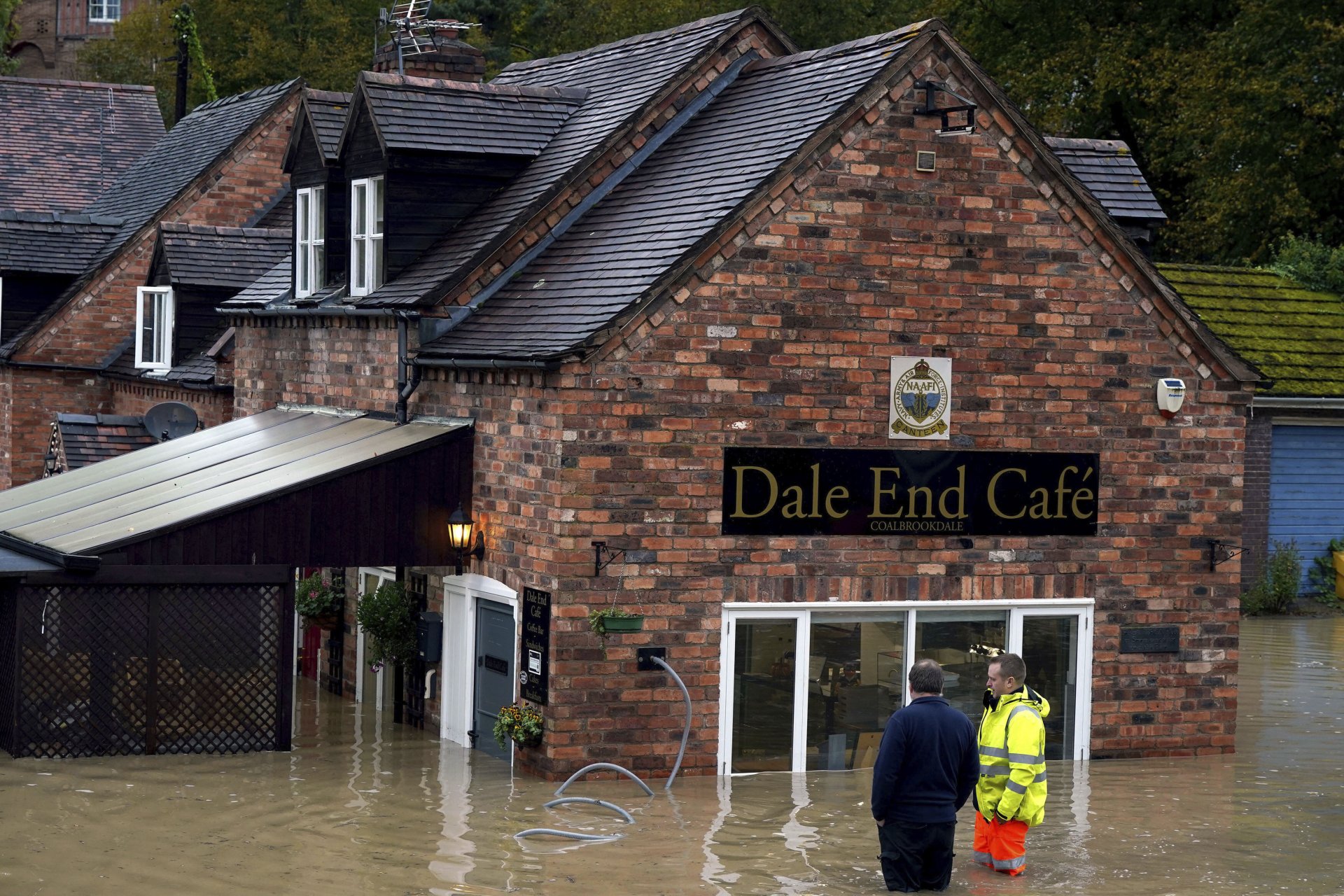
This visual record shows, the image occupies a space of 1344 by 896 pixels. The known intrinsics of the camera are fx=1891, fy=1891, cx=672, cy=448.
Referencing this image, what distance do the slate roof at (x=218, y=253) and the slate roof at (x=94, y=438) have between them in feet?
7.94

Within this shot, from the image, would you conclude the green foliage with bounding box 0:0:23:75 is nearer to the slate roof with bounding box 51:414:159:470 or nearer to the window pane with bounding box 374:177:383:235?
the slate roof with bounding box 51:414:159:470

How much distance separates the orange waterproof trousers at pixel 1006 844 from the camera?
492 inches

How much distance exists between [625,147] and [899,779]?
8.45 metres

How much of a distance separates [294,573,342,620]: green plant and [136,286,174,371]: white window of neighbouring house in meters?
9.61

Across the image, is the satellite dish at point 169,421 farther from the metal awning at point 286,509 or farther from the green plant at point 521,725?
the green plant at point 521,725

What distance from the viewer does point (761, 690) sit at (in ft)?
53.1

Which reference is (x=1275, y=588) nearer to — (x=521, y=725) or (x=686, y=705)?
(x=686, y=705)

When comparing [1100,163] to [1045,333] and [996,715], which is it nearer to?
[1045,333]

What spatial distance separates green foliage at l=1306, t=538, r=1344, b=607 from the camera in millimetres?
28172

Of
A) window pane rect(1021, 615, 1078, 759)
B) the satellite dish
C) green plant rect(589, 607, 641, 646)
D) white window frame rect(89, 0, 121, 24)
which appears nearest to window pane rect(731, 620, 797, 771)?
green plant rect(589, 607, 641, 646)

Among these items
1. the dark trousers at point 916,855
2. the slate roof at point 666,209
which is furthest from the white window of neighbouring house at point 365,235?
the dark trousers at point 916,855

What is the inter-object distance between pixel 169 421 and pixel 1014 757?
16665mm

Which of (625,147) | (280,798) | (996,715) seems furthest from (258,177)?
(996,715)

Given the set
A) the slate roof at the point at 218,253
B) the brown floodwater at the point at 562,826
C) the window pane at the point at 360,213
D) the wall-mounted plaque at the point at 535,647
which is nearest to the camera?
the brown floodwater at the point at 562,826
